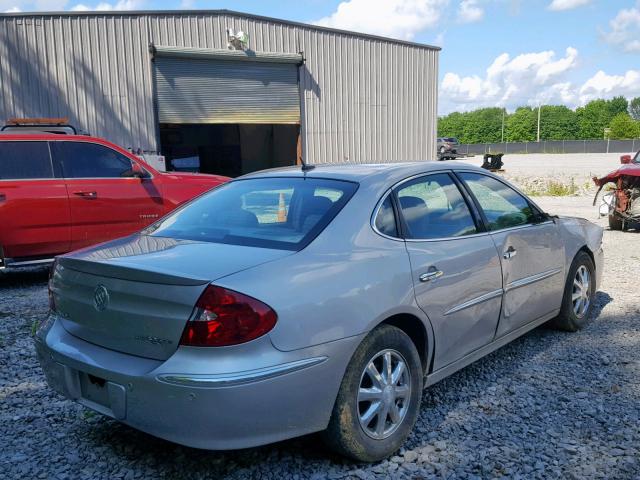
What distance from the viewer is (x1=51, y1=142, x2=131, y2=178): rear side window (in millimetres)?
7031

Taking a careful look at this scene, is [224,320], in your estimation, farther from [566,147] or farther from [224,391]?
[566,147]

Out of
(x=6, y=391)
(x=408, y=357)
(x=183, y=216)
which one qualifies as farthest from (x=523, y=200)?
(x=6, y=391)

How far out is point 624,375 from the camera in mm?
3994

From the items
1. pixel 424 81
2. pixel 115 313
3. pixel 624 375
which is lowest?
pixel 624 375

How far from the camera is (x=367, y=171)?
3.50 metres

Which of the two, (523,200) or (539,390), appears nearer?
(539,390)

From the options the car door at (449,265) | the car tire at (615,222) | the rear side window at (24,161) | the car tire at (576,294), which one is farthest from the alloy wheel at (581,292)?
the car tire at (615,222)

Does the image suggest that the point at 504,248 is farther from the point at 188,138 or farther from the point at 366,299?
the point at 188,138

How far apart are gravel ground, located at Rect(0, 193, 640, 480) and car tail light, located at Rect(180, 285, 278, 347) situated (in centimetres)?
83

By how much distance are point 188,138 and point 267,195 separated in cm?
1805

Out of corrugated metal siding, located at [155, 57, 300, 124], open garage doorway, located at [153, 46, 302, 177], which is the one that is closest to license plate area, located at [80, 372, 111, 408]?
open garage doorway, located at [153, 46, 302, 177]

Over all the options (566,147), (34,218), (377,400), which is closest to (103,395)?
(377,400)

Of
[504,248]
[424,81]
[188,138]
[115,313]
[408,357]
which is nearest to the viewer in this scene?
[115,313]

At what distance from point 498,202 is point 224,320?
2574mm
